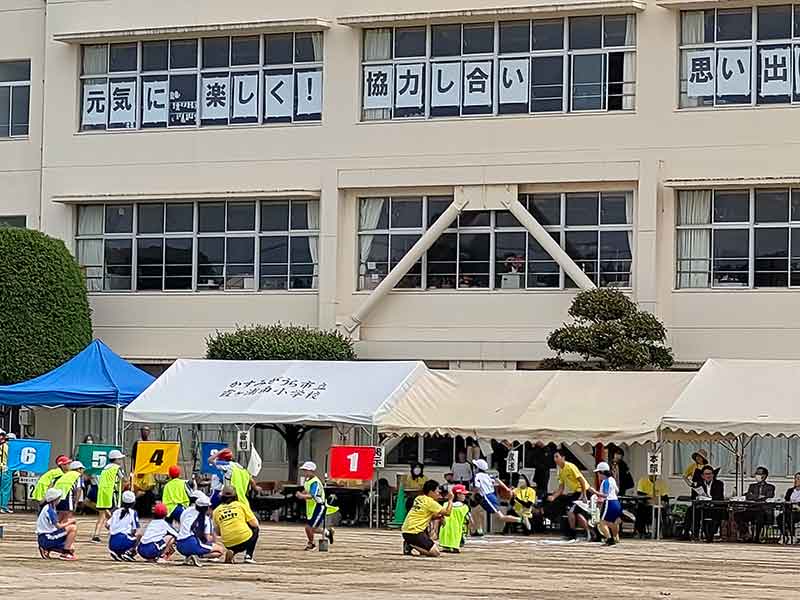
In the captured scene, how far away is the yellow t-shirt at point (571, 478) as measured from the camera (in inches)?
1195

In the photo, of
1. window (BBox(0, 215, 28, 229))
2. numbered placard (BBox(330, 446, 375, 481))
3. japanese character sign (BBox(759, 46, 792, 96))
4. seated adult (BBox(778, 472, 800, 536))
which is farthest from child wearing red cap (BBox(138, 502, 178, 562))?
window (BBox(0, 215, 28, 229))

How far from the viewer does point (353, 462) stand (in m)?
30.9

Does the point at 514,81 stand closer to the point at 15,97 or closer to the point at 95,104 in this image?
the point at 95,104

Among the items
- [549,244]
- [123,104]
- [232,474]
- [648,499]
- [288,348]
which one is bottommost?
[648,499]

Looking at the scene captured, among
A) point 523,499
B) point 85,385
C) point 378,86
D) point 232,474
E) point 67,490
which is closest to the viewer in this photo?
point 67,490

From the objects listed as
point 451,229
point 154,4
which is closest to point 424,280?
point 451,229

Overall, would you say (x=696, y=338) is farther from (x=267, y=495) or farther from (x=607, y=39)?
(x=267, y=495)

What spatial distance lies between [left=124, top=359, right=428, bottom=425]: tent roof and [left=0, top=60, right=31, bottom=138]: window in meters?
9.56

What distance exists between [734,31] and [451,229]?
6.74 metres

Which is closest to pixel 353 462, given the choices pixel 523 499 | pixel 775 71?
pixel 523 499

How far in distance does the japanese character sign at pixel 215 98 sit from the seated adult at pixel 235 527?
615 inches

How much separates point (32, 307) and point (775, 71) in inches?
608

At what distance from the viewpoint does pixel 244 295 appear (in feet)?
126

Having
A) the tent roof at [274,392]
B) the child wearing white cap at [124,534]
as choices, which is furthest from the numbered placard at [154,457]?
the child wearing white cap at [124,534]
